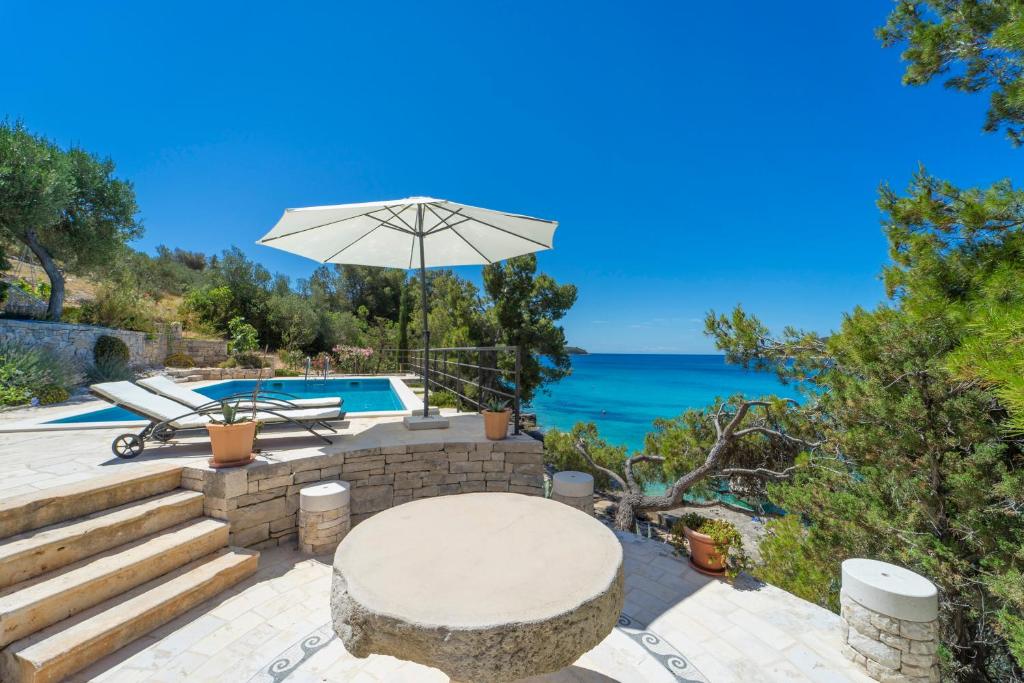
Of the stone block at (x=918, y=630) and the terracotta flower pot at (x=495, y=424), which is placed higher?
the terracotta flower pot at (x=495, y=424)

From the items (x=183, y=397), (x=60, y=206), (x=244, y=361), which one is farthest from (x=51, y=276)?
(x=183, y=397)

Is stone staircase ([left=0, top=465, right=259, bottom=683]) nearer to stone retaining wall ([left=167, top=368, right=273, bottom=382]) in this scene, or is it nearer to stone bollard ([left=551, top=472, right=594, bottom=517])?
stone bollard ([left=551, top=472, right=594, bottom=517])

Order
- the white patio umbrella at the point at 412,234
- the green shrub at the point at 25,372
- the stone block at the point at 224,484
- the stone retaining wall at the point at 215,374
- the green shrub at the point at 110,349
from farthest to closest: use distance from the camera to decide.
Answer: the stone retaining wall at the point at 215,374
the green shrub at the point at 110,349
the green shrub at the point at 25,372
the white patio umbrella at the point at 412,234
the stone block at the point at 224,484

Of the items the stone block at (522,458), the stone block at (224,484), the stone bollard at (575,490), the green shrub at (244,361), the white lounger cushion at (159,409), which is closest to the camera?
the stone block at (224,484)

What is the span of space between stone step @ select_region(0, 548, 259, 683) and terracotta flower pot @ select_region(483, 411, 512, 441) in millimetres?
2338

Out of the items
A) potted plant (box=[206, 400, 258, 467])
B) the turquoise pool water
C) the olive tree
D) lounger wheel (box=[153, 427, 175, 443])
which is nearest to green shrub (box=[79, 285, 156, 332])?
the olive tree

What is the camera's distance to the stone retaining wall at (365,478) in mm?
3205

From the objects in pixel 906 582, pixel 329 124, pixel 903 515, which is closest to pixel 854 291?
pixel 903 515

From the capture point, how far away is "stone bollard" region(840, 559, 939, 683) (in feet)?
7.52

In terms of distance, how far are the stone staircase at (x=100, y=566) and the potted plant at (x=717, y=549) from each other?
13.5 feet

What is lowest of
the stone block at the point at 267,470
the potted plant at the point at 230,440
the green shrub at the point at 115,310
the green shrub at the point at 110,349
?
the stone block at the point at 267,470

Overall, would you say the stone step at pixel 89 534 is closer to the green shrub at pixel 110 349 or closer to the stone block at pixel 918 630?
the stone block at pixel 918 630

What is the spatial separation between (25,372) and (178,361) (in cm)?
683

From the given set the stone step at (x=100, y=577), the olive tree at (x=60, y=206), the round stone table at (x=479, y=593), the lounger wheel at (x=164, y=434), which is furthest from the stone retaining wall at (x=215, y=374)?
the round stone table at (x=479, y=593)
